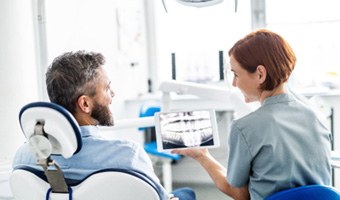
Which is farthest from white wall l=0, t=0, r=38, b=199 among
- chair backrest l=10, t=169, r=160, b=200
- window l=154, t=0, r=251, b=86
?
window l=154, t=0, r=251, b=86

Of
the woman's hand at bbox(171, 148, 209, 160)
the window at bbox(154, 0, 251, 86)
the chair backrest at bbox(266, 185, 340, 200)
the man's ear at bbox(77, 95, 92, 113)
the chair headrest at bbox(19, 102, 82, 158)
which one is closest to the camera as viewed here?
the chair headrest at bbox(19, 102, 82, 158)

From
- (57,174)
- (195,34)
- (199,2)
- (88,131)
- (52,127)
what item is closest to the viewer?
(52,127)

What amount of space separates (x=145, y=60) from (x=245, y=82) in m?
2.59

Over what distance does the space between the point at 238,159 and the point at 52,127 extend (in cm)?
60

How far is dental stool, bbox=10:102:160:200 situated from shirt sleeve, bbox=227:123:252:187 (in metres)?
0.30

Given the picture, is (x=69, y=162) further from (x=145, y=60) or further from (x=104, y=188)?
(x=145, y=60)

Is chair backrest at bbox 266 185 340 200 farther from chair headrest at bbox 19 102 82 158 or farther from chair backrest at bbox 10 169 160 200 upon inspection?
chair headrest at bbox 19 102 82 158

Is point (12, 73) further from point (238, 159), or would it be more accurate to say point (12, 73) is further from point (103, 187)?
point (238, 159)

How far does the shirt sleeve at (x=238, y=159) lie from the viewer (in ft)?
4.10

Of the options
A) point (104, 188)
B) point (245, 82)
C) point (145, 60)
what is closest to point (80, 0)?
point (145, 60)

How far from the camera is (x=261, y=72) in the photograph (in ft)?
4.18

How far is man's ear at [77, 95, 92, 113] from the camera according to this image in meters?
1.24

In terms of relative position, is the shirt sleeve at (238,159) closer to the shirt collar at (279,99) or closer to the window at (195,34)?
the shirt collar at (279,99)

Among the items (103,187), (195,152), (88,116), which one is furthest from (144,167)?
(195,152)
